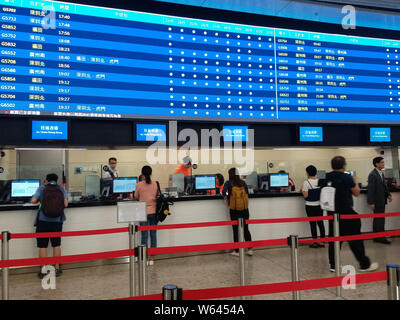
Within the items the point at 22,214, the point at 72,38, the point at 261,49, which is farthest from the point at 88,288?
the point at 261,49

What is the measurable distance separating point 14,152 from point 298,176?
331 inches

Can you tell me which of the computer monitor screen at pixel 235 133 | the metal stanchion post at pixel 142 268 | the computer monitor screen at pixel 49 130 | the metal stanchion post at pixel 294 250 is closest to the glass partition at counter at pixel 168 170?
the computer monitor screen at pixel 49 130

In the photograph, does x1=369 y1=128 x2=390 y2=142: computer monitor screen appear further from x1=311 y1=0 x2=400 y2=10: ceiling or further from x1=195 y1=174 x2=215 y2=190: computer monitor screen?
x1=195 y1=174 x2=215 y2=190: computer monitor screen

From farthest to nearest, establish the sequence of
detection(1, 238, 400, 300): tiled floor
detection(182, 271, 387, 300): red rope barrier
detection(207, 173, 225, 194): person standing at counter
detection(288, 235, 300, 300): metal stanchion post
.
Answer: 1. detection(207, 173, 225, 194): person standing at counter
2. detection(1, 238, 400, 300): tiled floor
3. detection(288, 235, 300, 300): metal stanchion post
4. detection(182, 271, 387, 300): red rope barrier

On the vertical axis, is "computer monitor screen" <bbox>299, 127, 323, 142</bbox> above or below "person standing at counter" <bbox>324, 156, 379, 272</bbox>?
above

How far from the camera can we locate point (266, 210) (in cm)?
579

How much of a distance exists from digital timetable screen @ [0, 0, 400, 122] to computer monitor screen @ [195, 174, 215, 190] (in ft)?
5.25

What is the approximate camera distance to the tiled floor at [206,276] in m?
3.44

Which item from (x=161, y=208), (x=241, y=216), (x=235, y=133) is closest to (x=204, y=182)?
(x=235, y=133)

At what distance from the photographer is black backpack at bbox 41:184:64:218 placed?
4.27 m

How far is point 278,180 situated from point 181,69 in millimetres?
3303

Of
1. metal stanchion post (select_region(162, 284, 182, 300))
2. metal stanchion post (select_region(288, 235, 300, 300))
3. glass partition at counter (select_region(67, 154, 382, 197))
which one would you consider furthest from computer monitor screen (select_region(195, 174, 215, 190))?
metal stanchion post (select_region(162, 284, 182, 300))

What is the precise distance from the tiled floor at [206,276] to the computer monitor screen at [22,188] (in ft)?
5.25

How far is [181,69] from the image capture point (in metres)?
5.96
